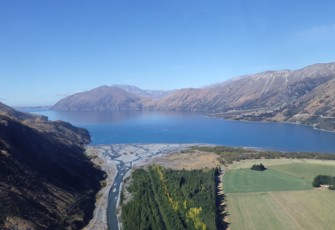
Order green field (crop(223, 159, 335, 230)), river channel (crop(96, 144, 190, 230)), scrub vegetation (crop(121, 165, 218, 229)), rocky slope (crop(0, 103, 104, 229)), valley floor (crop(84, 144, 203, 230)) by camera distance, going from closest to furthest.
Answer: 1. scrub vegetation (crop(121, 165, 218, 229))
2. rocky slope (crop(0, 103, 104, 229))
3. green field (crop(223, 159, 335, 230))
4. river channel (crop(96, 144, 190, 230))
5. valley floor (crop(84, 144, 203, 230))

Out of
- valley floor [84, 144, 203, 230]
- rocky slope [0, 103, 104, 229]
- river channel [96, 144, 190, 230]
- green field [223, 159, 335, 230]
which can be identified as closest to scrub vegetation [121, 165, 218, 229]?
river channel [96, 144, 190, 230]

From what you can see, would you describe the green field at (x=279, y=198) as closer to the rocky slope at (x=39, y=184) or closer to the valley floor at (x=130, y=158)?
the valley floor at (x=130, y=158)

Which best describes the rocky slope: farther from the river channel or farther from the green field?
the green field

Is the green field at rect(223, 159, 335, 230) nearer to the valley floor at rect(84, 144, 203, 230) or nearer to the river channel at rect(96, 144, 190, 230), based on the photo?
the valley floor at rect(84, 144, 203, 230)

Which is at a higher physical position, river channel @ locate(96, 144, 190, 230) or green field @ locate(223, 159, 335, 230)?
green field @ locate(223, 159, 335, 230)

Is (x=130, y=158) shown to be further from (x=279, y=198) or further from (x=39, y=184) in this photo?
(x=279, y=198)

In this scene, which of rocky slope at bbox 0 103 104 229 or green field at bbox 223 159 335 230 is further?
green field at bbox 223 159 335 230

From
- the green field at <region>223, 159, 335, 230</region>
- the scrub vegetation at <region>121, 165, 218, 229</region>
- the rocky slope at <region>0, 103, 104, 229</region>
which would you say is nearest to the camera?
the scrub vegetation at <region>121, 165, 218, 229</region>

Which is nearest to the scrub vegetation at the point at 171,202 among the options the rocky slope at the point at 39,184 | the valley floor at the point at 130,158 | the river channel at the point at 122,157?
the river channel at the point at 122,157

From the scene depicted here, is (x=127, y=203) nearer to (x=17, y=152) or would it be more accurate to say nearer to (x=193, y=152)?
(x=17, y=152)
